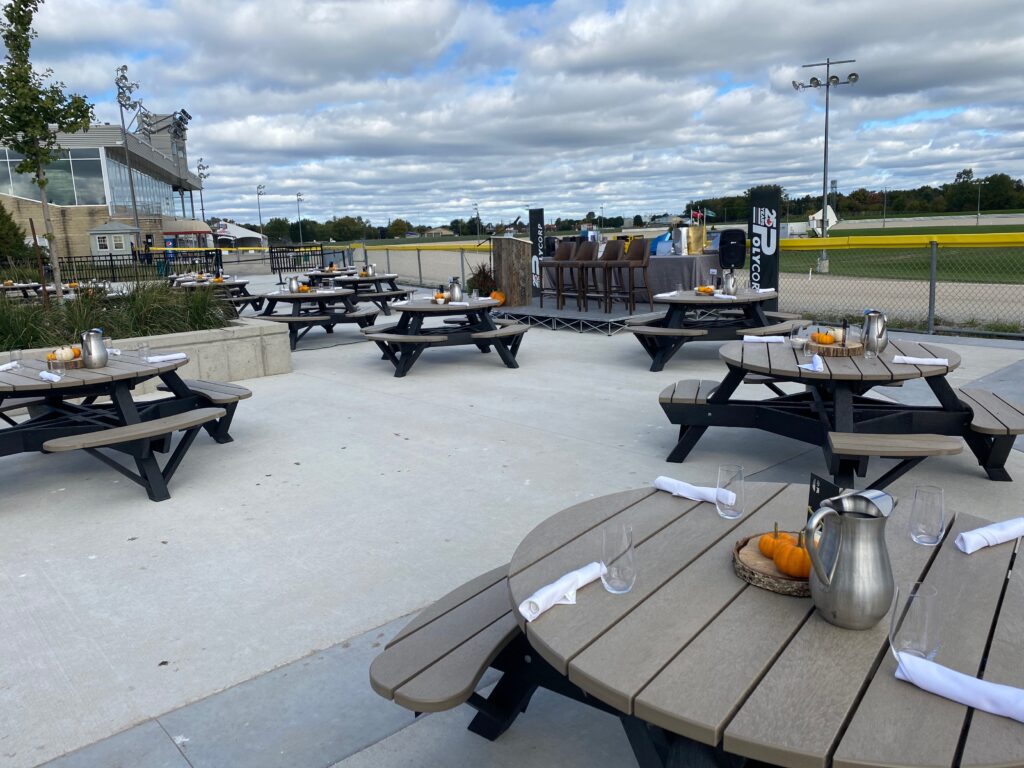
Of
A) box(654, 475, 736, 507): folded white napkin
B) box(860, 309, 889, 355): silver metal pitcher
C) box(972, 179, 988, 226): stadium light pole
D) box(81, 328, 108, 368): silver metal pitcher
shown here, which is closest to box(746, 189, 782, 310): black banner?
box(860, 309, 889, 355): silver metal pitcher

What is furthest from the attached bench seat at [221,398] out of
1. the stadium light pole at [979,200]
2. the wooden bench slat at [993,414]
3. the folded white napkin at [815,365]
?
the stadium light pole at [979,200]

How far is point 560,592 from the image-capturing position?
70.9 inches

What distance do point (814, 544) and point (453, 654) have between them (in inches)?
38.7

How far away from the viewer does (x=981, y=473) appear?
15.1 feet

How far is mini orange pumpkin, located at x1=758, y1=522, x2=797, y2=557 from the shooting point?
6.16 ft

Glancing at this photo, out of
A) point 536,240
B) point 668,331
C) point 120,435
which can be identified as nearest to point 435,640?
point 120,435

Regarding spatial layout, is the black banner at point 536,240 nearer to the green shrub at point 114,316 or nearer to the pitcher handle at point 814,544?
the green shrub at point 114,316

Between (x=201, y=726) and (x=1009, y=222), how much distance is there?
6064 cm

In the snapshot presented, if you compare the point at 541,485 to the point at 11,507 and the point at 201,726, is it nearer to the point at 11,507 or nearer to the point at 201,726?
the point at 201,726

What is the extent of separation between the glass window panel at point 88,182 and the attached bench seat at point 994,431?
49.0 metres

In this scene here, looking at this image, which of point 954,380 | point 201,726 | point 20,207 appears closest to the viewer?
point 201,726

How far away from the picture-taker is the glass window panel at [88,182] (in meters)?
43.5

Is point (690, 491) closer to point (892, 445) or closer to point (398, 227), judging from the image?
point (892, 445)

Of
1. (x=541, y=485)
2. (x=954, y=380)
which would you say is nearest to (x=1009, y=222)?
(x=954, y=380)
